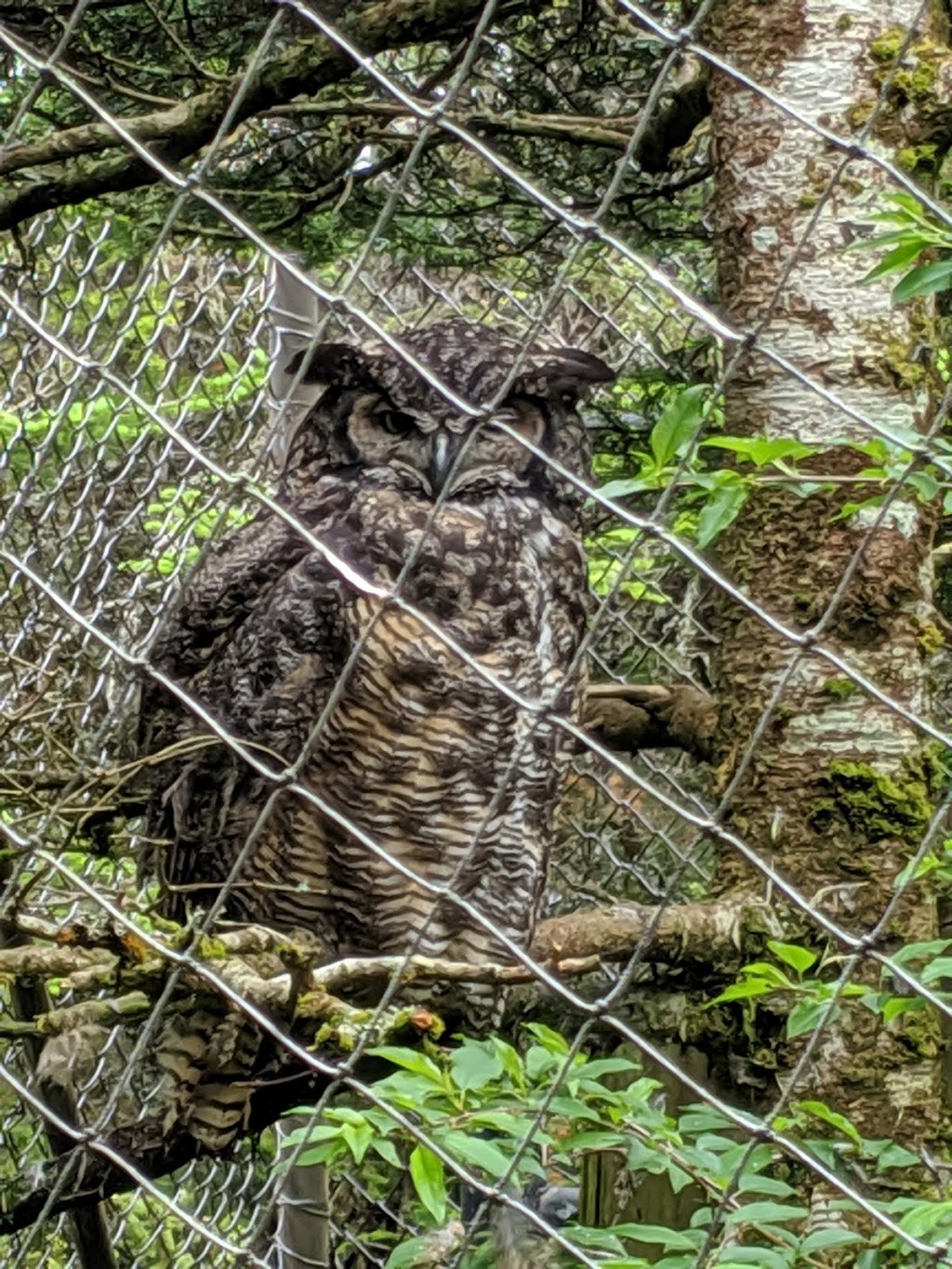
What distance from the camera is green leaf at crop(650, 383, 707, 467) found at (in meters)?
1.37

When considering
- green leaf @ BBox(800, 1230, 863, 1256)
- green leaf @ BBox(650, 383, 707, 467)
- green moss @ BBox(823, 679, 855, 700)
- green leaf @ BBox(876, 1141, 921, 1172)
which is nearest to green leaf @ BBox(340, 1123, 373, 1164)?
green leaf @ BBox(800, 1230, 863, 1256)

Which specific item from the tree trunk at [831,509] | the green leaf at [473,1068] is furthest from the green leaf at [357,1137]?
the tree trunk at [831,509]

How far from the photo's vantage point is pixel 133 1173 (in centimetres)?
137


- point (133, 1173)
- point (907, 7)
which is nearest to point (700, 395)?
point (133, 1173)

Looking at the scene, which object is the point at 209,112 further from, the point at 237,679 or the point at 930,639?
the point at 930,639

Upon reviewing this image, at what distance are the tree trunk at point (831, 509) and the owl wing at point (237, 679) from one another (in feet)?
2.24

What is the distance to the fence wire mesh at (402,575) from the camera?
132 centimetres

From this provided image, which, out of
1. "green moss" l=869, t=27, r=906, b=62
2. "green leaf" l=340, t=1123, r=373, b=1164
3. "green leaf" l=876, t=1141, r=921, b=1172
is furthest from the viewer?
"green moss" l=869, t=27, r=906, b=62

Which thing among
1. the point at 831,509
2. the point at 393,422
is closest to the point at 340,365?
the point at 393,422

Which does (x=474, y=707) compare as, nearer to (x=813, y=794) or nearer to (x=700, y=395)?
(x=813, y=794)

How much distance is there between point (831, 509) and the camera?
7.30ft

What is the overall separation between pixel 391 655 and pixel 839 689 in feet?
2.43

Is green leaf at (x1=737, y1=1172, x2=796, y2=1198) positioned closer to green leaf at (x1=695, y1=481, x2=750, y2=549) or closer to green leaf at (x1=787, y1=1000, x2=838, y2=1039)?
green leaf at (x1=787, y1=1000, x2=838, y2=1039)

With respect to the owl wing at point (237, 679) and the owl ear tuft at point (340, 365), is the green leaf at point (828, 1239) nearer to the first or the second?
the owl wing at point (237, 679)
